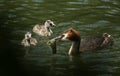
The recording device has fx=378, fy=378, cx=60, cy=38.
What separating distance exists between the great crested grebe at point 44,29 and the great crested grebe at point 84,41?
115 centimetres

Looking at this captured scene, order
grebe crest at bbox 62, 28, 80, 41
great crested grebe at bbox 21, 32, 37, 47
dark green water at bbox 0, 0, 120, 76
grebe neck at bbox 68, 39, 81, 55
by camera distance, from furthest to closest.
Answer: great crested grebe at bbox 21, 32, 37, 47, grebe crest at bbox 62, 28, 80, 41, grebe neck at bbox 68, 39, 81, 55, dark green water at bbox 0, 0, 120, 76

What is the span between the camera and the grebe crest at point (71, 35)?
31.6 feet

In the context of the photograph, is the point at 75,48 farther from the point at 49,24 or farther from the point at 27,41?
the point at 49,24

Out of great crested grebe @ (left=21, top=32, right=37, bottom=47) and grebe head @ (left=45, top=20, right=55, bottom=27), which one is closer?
great crested grebe @ (left=21, top=32, right=37, bottom=47)

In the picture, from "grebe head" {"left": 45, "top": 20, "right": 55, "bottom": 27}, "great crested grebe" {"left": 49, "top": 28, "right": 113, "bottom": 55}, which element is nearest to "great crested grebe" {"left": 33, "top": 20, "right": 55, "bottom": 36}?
"grebe head" {"left": 45, "top": 20, "right": 55, "bottom": 27}

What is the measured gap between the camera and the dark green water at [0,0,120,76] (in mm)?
8055

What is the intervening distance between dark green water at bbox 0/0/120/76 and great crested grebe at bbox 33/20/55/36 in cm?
16

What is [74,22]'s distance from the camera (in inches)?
446

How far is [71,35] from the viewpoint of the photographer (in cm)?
976

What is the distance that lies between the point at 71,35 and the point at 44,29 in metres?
1.68

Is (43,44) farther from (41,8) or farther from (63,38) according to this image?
(41,8)

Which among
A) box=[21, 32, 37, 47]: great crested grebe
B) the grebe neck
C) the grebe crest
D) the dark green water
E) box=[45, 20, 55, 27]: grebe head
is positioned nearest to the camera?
the dark green water

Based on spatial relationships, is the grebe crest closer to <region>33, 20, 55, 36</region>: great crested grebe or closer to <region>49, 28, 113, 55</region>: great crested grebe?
<region>49, 28, 113, 55</region>: great crested grebe

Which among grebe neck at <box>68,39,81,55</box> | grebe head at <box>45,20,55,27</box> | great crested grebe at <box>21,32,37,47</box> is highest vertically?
grebe head at <box>45,20,55,27</box>
